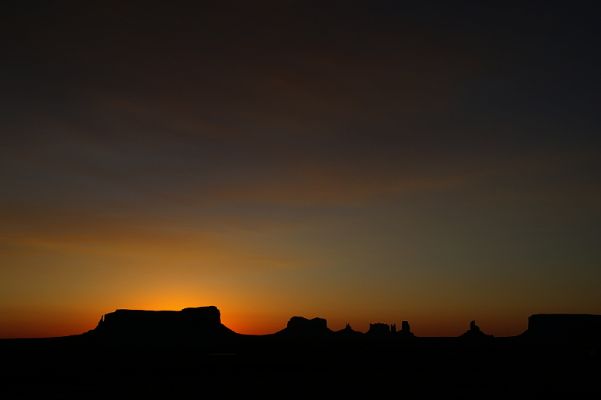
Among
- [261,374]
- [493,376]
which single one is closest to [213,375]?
[261,374]

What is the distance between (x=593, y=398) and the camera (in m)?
53.2

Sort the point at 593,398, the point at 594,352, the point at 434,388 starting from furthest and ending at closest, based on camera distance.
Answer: the point at 594,352 < the point at 434,388 < the point at 593,398

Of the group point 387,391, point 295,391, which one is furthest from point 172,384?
point 387,391

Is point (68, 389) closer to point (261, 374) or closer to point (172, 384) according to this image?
point (172, 384)

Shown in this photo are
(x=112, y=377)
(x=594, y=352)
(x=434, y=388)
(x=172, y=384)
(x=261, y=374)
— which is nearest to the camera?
(x=434, y=388)

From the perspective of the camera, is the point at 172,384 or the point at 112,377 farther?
the point at 112,377

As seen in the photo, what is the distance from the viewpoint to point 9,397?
54656mm

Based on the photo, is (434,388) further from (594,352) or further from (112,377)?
(594,352)

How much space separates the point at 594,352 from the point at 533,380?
203ft

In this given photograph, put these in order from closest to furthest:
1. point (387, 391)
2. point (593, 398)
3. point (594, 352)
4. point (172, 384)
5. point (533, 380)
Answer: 1. point (593, 398)
2. point (387, 391)
3. point (172, 384)
4. point (533, 380)
5. point (594, 352)

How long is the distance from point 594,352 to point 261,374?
270 feet

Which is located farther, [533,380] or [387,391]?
[533,380]

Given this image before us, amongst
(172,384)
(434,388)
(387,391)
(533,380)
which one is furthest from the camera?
(533,380)

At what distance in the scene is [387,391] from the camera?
58.2m
